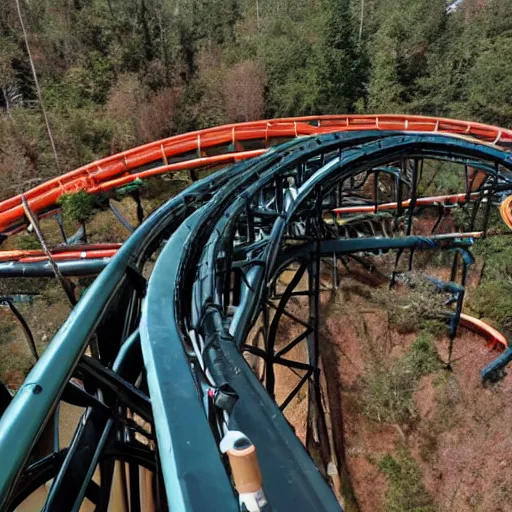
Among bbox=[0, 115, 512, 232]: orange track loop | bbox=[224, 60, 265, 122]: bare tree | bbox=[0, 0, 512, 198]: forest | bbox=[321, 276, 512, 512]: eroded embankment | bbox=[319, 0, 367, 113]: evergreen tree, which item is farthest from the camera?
bbox=[319, 0, 367, 113]: evergreen tree

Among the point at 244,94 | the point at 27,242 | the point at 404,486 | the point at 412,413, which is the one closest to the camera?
the point at 404,486

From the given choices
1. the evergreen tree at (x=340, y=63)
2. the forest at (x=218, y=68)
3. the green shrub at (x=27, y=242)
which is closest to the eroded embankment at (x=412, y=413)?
the green shrub at (x=27, y=242)

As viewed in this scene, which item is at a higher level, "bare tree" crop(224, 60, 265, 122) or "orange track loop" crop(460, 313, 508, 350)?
"bare tree" crop(224, 60, 265, 122)

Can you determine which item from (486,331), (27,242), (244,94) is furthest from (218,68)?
(486,331)

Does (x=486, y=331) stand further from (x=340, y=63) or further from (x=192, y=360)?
(x=340, y=63)

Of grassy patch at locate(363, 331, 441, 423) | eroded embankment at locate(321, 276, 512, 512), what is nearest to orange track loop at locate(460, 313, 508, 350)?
eroded embankment at locate(321, 276, 512, 512)

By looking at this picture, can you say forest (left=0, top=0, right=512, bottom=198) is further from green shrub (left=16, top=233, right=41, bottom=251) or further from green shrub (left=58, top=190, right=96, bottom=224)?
green shrub (left=58, top=190, right=96, bottom=224)

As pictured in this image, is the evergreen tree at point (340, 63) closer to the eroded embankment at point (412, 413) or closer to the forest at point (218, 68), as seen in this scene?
the forest at point (218, 68)
